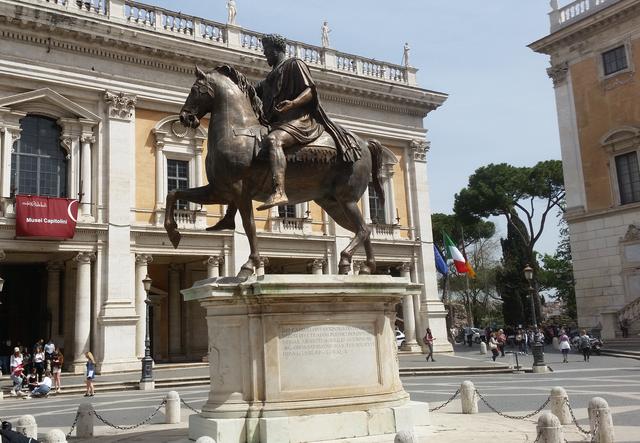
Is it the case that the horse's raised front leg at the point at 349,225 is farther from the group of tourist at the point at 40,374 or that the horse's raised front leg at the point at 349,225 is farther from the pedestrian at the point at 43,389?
the pedestrian at the point at 43,389

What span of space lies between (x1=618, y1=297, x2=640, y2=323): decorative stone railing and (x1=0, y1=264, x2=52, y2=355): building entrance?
2582 centimetres

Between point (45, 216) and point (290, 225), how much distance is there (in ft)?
36.5

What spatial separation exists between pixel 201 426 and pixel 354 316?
2126mm

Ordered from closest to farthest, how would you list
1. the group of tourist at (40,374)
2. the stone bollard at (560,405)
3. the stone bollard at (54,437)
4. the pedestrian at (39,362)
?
the stone bollard at (54,437) → the stone bollard at (560,405) → the group of tourist at (40,374) → the pedestrian at (39,362)

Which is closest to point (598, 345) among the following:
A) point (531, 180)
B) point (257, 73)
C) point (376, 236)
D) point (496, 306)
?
point (376, 236)

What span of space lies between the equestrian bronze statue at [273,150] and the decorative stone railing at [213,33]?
2028cm

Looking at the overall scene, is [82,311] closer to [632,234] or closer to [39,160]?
[39,160]

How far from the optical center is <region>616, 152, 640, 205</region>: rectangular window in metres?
31.2

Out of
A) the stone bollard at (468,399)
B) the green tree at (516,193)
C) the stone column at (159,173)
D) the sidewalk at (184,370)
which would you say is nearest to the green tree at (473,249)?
the green tree at (516,193)

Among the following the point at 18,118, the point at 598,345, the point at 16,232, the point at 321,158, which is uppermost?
the point at 18,118

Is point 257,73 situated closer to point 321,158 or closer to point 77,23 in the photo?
point 77,23

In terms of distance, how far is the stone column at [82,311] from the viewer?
80.1ft

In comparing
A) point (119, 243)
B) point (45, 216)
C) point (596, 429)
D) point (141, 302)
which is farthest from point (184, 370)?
point (596, 429)

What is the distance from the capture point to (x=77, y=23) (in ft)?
83.6
